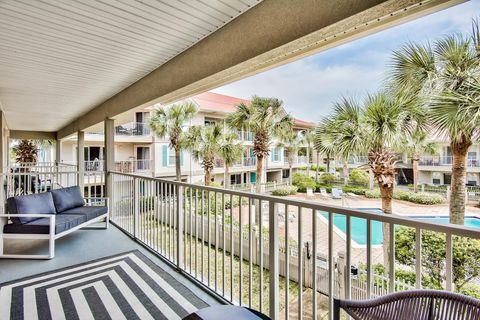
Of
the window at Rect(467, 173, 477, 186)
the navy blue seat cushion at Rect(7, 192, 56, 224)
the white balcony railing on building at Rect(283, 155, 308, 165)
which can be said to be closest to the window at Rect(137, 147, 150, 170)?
the navy blue seat cushion at Rect(7, 192, 56, 224)

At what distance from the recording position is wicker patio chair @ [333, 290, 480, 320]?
38.1 inches

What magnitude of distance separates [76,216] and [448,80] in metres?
7.33

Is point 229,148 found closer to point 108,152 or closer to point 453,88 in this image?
point 108,152

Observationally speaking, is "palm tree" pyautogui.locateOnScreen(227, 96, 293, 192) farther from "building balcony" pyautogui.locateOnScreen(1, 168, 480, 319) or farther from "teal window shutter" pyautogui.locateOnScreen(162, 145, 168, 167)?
"building balcony" pyautogui.locateOnScreen(1, 168, 480, 319)

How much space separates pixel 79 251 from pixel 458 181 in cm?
692

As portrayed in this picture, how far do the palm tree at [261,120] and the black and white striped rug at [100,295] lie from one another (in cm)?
917

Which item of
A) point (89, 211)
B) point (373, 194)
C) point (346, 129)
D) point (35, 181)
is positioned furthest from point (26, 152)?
point (373, 194)

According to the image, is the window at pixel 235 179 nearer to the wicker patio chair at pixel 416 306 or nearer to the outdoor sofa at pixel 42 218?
the outdoor sofa at pixel 42 218

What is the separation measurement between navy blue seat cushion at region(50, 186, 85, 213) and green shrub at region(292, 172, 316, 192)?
1855cm

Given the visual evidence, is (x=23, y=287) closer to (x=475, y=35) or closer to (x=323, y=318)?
(x=323, y=318)

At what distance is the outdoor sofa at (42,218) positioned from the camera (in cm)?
339

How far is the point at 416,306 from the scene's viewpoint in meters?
1.06

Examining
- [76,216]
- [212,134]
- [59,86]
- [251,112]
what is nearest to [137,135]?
[212,134]

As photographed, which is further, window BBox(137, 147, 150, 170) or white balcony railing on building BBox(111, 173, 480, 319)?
window BBox(137, 147, 150, 170)
